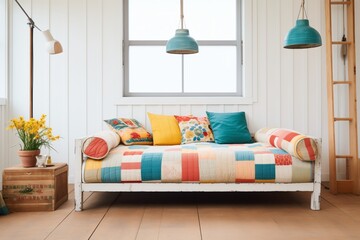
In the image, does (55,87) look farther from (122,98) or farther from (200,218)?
(200,218)

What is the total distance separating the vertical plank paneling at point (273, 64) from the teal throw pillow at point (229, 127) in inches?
18.3

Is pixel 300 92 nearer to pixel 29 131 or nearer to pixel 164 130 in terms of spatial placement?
pixel 164 130

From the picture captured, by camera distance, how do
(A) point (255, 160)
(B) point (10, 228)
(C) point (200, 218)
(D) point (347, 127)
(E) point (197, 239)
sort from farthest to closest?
(D) point (347, 127), (A) point (255, 160), (C) point (200, 218), (B) point (10, 228), (E) point (197, 239)

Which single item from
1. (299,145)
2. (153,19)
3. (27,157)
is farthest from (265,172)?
(153,19)

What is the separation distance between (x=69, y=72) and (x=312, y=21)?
119 inches

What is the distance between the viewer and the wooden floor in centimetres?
283

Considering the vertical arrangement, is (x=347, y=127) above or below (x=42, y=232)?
above

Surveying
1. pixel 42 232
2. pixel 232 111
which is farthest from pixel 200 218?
pixel 232 111

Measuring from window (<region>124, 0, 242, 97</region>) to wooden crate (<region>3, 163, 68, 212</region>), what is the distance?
1.90m

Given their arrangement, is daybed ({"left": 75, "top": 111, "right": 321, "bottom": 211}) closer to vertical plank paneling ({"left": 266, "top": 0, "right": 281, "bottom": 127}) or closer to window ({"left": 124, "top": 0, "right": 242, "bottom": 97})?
vertical plank paneling ({"left": 266, "top": 0, "right": 281, "bottom": 127})

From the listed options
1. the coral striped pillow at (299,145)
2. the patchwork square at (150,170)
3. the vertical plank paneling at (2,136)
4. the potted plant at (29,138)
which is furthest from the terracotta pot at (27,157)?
the coral striped pillow at (299,145)

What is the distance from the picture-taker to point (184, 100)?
489cm

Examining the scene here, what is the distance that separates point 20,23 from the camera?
4.92m

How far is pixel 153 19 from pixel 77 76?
120 cm
